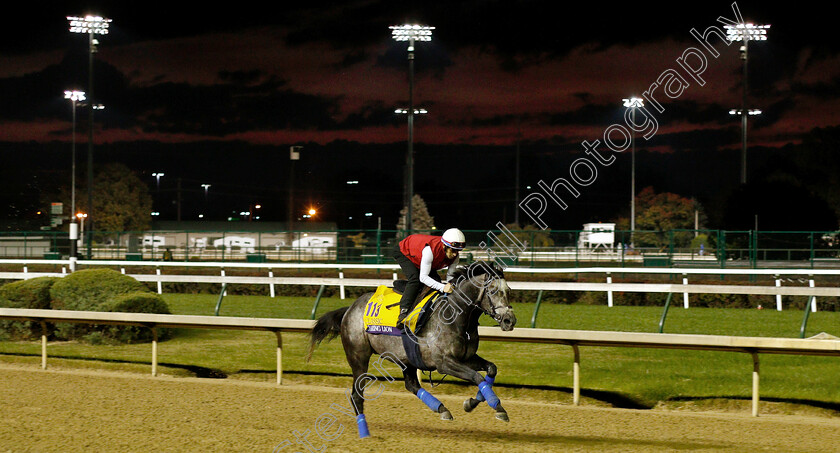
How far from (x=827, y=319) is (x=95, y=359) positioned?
1122cm

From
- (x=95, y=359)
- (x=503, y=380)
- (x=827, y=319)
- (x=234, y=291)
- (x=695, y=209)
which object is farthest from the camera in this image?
(x=695, y=209)

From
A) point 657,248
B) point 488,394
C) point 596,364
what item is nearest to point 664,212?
point 657,248

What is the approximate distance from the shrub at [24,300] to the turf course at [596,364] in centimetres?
43

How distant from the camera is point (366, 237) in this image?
2497 cm

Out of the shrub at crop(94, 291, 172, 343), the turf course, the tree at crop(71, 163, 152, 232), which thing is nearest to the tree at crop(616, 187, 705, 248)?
the tree at crop(71, 163, 152, 232)

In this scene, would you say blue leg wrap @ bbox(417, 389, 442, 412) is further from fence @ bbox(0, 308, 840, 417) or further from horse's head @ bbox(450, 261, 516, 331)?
fence @ bbox(0, 308, 840, 417)

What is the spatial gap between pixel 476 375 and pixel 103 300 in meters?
7.60

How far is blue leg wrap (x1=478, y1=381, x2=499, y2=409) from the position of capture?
441cm

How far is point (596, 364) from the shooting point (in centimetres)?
881

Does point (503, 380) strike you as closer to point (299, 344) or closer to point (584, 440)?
point (584, 440)

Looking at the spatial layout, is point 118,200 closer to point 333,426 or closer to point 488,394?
point 333,426

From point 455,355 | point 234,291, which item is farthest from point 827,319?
point 234,291

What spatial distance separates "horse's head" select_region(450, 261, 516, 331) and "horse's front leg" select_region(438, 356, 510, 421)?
13.3 inches

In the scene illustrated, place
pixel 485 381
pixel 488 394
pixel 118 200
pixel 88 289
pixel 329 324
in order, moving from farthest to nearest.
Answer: pixel 118 200 → pixel 88 289 → pixel 329 324 → pixel 485 381 → pixel 488 394
